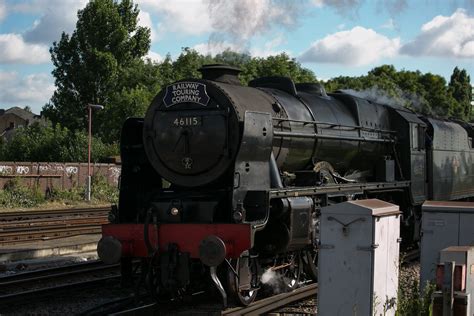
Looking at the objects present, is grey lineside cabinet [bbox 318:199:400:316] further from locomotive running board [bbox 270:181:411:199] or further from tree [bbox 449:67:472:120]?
tree [bbox 449:67:472:120]

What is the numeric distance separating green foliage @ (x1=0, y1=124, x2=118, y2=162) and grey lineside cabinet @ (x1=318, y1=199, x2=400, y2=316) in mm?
31254

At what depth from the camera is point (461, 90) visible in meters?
74.6

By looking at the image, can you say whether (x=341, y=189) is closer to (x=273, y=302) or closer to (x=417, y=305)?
(x=273, y=302)

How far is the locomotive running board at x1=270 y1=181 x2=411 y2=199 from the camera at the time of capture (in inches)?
341

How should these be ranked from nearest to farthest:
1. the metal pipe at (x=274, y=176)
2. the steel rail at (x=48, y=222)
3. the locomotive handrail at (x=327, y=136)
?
the metal pipe at (x=274, y=176) → the locomotive handrail at (x=327, y=136) → the steel rail at (x=48, y=222)

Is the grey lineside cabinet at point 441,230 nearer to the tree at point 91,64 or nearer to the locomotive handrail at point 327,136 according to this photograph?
the locomotive handrail at point 327,136

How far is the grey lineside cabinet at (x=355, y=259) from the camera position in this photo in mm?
6406

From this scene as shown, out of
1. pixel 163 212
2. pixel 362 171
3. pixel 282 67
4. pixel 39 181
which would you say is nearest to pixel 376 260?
pixel 163 212

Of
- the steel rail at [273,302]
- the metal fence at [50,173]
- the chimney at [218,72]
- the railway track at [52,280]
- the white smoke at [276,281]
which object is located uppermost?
the chimney at [218,72]

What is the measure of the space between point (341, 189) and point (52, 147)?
3167 cm

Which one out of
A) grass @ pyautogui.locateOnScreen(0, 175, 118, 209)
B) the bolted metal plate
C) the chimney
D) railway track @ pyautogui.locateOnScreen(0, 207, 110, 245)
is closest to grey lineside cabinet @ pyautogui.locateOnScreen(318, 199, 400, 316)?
the bolted metal plate

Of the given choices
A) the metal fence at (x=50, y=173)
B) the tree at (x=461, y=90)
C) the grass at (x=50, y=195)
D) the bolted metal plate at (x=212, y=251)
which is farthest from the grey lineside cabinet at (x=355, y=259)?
the tree at (x=461, y=90)

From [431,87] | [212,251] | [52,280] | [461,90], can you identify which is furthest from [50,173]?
[461,90]

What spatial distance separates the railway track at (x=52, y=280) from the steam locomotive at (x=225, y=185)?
4.76ft
